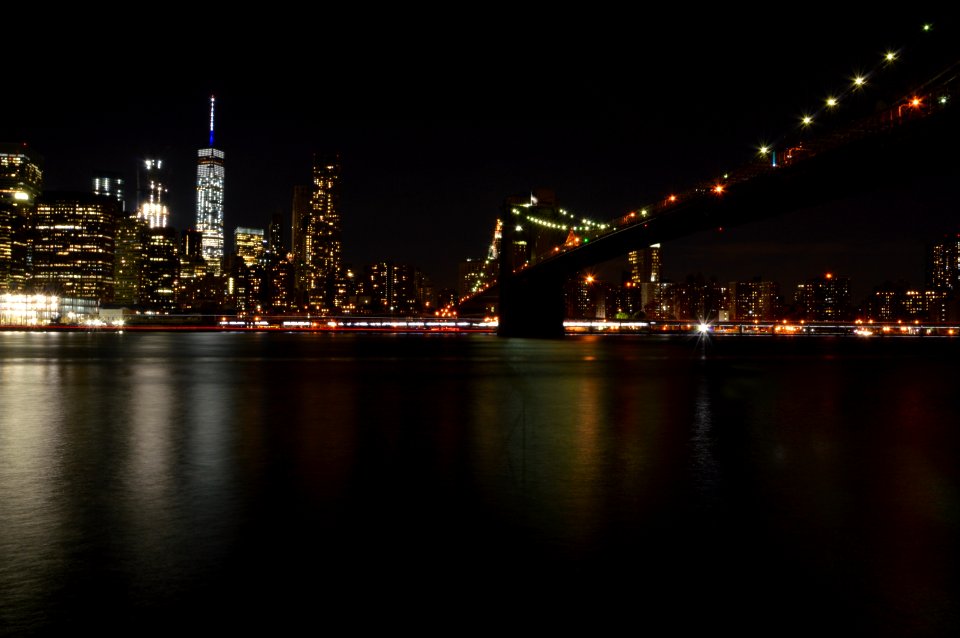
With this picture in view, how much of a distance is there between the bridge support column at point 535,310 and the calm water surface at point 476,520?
189ft

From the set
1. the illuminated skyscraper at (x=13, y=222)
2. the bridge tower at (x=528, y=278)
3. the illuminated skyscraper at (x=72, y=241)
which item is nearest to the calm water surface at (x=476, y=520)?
the bridge tower at (x=528, y=278)

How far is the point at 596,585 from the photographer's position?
16.8 feet

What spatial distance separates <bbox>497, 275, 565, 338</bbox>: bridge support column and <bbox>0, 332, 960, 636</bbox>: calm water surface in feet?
189

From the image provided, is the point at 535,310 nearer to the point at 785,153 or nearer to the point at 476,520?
the point at 785,153

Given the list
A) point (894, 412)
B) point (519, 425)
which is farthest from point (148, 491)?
point (894, 412)

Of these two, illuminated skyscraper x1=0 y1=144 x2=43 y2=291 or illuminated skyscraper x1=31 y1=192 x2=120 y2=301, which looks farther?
illuminated skyscraper x1=31 y1=192 x2=120 y2=301

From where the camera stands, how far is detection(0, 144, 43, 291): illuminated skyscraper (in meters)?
182

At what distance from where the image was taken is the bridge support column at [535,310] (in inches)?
2904

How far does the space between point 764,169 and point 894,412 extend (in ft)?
70.8

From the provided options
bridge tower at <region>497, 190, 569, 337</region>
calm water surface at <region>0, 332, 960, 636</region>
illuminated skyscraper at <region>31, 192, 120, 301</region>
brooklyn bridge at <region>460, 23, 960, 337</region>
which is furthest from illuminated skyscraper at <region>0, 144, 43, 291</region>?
calm water surface at <region>0, 332, 960, 636</region>

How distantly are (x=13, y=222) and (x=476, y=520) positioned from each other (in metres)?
217

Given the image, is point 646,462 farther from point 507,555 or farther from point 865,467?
point 507,555

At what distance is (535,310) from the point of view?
74.4 metres

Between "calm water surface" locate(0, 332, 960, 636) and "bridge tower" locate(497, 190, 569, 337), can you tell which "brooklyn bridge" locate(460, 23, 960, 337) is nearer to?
"bridge tower" locate(497, 190, 569, 337)
